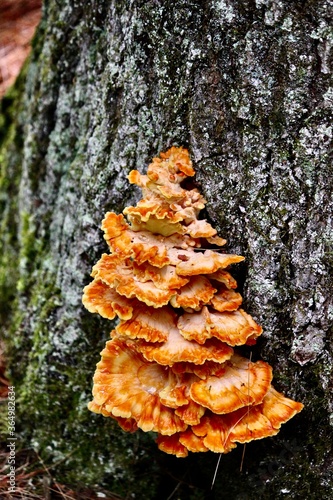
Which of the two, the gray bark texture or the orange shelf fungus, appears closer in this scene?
the orange shelf fungus

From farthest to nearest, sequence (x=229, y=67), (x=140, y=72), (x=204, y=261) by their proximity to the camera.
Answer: (x=140, y=72) < (x=229, y=67) < (x=204, y=261)

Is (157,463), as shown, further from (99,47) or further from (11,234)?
(99,47)

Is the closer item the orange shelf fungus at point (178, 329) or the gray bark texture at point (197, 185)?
the orange shelf fungus at point (178, 329)

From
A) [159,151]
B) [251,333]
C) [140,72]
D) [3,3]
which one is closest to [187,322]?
[251,333]

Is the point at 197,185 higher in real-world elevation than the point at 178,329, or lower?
higher
